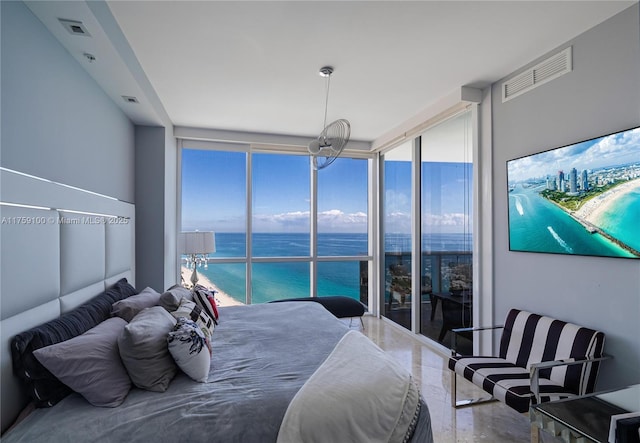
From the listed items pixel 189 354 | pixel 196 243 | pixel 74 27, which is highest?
pixel 74 27

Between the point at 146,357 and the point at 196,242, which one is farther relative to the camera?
the point at 196,242

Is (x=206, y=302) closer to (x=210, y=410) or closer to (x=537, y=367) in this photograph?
(x=210, y=410)

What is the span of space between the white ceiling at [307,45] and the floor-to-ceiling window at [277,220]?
1541mm

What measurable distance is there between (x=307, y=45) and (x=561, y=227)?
88.9 inches

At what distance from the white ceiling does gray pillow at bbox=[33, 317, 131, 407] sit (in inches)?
64.4

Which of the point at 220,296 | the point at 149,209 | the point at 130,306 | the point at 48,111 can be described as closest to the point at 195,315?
the point at 130,306

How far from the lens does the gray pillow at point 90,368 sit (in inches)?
56.6

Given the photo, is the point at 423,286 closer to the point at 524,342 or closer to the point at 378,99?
the point at 524,342

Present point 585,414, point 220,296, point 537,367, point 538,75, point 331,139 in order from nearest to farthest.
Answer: point 585,414
point 537,367
point 538,75
point 331,139
point 220,296

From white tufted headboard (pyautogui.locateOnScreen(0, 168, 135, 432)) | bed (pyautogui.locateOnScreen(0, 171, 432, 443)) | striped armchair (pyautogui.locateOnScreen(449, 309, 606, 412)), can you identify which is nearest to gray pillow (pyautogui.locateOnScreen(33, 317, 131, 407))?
bed (pyautogui.locateOnScreen(0, 171, 432, 443))

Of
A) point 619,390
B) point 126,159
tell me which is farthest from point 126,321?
point 619,390

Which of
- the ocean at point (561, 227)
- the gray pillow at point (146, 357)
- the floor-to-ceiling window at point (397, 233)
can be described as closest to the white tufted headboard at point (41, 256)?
the gray pillow at point (146, 357)

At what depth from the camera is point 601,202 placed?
2.17 metres

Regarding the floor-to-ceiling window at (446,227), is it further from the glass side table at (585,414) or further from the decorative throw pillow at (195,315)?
the decorative throw pillow at (195,315)
